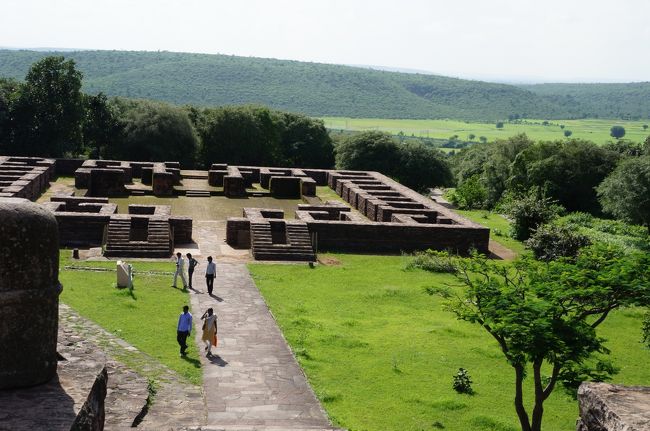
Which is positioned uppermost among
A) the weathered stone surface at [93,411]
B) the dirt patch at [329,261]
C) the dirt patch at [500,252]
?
the weathered stone surface at [93,411]

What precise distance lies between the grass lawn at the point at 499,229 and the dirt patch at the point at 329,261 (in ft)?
21.6

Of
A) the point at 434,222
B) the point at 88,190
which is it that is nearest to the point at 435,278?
the point at 434,222

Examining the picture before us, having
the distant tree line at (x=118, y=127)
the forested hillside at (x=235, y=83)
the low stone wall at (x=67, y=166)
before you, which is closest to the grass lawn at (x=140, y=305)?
the low stone wall at (x=67, y=166)

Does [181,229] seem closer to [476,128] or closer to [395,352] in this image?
[395,352]

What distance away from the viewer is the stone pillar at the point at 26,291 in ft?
23.6

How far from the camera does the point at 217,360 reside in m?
13.4

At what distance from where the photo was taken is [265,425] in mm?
10812

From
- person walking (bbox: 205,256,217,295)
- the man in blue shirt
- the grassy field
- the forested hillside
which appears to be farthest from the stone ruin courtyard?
the grassy field

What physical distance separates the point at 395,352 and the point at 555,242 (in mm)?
10903

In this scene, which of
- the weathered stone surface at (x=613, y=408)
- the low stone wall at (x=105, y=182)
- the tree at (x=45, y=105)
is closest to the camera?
the weathered stone surface at (x=613, y=408)

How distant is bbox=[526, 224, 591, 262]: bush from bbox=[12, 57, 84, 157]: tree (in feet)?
91.6

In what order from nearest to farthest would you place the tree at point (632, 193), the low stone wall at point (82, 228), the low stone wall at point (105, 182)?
1. the low stone wall at point (82, 228)
2. the low stone wall at point (105, 182)
3. the tree at point (632, 193)

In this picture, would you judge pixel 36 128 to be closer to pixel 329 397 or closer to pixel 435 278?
pixel 435 278

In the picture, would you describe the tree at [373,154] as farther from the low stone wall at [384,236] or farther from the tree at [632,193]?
the low stone wall at [384,236]
